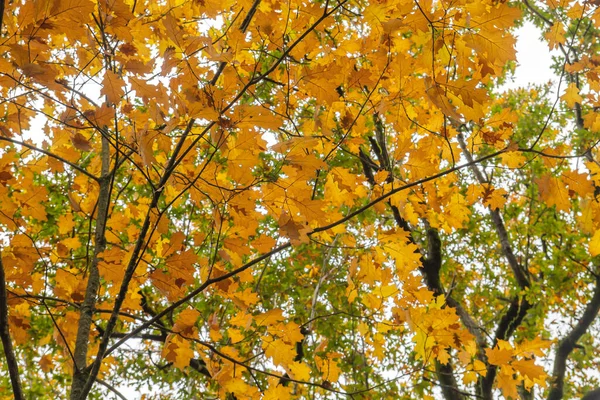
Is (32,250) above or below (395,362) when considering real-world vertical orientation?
below

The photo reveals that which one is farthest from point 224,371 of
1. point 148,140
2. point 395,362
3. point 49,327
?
point 395,362

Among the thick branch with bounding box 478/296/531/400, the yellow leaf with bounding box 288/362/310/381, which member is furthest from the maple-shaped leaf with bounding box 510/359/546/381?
the thick branch with bounding box 478/296/531/400

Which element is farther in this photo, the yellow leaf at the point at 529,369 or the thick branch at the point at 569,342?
the thick branch at the point at 569,342

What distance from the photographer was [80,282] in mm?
1950

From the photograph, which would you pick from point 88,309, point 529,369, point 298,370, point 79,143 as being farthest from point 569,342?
point 79,143

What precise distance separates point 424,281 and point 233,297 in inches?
135

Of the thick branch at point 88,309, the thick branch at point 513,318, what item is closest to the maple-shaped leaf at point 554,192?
the thick branch at point 88,309

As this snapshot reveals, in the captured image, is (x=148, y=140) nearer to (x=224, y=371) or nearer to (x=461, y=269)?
(x=224, y=371)

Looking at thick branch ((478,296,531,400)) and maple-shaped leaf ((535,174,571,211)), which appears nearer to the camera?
maple-shaped leaf ((535,174,571,211))

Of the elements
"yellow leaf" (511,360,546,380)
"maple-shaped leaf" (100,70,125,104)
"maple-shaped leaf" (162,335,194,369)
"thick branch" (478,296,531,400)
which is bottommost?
"yellow leaf" (511,360,546,380)

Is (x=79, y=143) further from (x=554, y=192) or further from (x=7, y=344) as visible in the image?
(x=554, y=192)

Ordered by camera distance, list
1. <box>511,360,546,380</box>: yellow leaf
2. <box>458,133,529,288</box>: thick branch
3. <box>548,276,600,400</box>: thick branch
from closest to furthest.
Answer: <box>511,360,546,380</box>: yellow leaf < <box>548,276,600,400</box>: thick branch < <box>458,133,529,288</box>: thick branch

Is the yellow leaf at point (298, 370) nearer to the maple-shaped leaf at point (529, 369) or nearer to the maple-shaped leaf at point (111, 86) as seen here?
the maple-shaped leaf at point (529, 369)

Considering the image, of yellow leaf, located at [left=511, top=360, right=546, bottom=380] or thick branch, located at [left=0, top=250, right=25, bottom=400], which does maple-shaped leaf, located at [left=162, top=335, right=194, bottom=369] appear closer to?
thick branch, located at [left=0, top=250, right=25, bottom=400]
